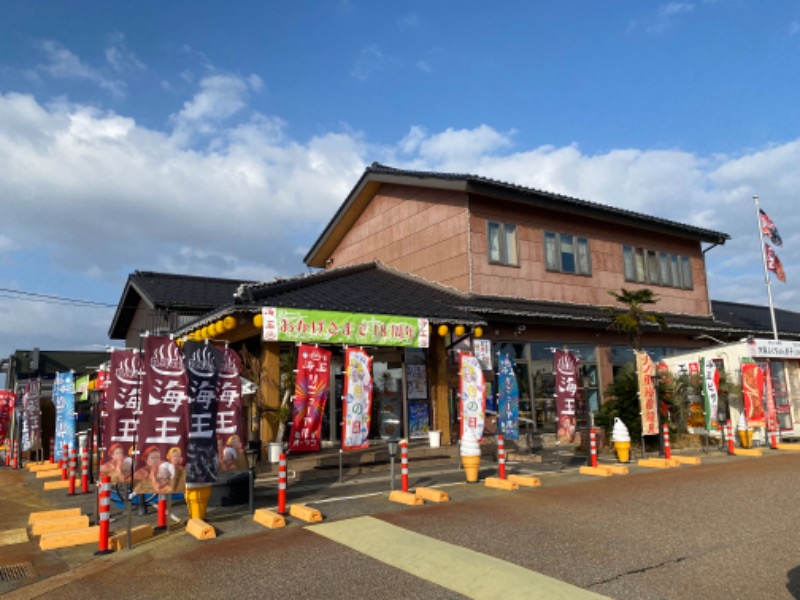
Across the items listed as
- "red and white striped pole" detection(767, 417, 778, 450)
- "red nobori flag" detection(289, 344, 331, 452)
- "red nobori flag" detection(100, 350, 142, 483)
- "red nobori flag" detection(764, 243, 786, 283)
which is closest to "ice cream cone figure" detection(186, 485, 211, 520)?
"red nobori flag" detection(100, 350, 142, 483)

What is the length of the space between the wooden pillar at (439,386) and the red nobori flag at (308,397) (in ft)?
16.0

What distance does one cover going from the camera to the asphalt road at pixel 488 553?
571 centimetres

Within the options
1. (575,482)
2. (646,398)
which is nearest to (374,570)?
(575,482)

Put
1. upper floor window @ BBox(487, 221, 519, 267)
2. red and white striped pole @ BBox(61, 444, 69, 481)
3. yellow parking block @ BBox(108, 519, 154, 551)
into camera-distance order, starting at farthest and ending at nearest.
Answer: upper floor window @ BBox(487, 221, 519, 267)
red and white striped pole @ BBox(61, 444, 69, 481)
yellow parking block @ BBox(108, 519, 154, 551)

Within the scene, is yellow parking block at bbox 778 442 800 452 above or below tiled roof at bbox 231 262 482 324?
below

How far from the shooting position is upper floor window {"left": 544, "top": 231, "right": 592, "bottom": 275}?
20500 mm

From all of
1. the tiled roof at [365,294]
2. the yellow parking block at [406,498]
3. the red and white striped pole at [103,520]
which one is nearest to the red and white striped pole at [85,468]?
the tiled roof at [365,294]

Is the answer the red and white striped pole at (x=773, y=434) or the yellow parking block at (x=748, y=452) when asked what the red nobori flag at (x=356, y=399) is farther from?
the red and white striped pole at (x=773, y=434)

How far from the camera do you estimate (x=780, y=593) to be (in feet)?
17.5

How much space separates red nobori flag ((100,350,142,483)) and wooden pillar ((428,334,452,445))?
28.3 feet

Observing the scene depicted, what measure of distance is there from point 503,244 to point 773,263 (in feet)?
36.7

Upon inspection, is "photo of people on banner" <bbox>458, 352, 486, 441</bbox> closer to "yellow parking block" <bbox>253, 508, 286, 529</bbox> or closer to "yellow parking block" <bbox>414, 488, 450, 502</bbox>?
"yellow parking block" <bbox>414, 488, 450, 502</bbox>

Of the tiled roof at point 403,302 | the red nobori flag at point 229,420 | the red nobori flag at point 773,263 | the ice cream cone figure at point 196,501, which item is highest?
the red nobori flag at point 773,263

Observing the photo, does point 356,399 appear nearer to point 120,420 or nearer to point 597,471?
point 120,420
